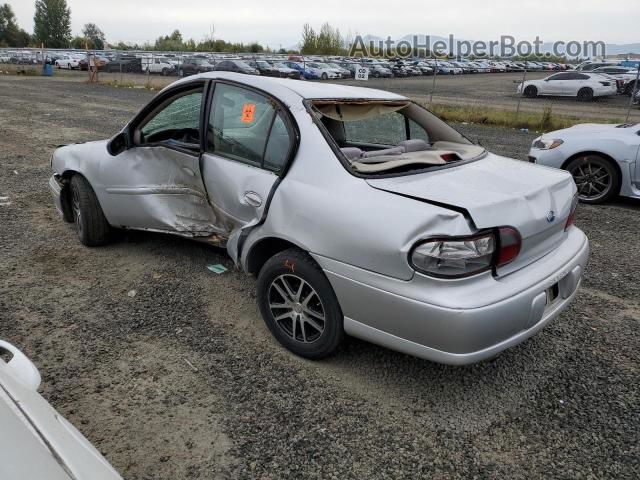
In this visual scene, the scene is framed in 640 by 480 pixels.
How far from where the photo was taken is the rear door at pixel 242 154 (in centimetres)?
320

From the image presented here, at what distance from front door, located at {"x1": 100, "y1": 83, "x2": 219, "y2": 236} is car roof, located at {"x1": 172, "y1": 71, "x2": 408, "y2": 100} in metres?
0.30

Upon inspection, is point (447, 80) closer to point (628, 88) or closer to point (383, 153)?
point (628, 88)

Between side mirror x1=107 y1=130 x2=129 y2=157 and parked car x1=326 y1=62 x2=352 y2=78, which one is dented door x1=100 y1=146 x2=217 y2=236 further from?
parked car x1=326 y1=62 x2=352 y2=78

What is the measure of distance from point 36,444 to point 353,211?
5.67 feet

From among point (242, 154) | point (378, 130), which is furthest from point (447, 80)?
point (242, 154)

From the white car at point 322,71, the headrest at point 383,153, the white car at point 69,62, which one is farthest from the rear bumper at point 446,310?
the white car at point 69,62

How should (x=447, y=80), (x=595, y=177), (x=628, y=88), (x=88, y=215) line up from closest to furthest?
(x=88, y=215), (x=595, y=177), (x=628, y=88), (x=447, y=80)

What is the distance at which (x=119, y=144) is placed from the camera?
14.2 ft

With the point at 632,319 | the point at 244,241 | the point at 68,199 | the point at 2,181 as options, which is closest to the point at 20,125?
the point at 2,181

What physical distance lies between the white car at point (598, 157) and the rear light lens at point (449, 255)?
16.1ft

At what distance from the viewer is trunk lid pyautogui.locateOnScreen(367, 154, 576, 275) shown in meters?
2.56

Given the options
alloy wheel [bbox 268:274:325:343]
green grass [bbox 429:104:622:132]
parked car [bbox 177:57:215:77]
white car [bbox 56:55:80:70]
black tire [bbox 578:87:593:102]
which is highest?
white car [bbox 56:55:80:70]

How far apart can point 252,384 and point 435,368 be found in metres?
1.09

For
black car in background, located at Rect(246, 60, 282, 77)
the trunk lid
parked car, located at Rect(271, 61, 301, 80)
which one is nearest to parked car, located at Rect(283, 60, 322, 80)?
parked car, located at Rect(271, 61, 301, 80)
